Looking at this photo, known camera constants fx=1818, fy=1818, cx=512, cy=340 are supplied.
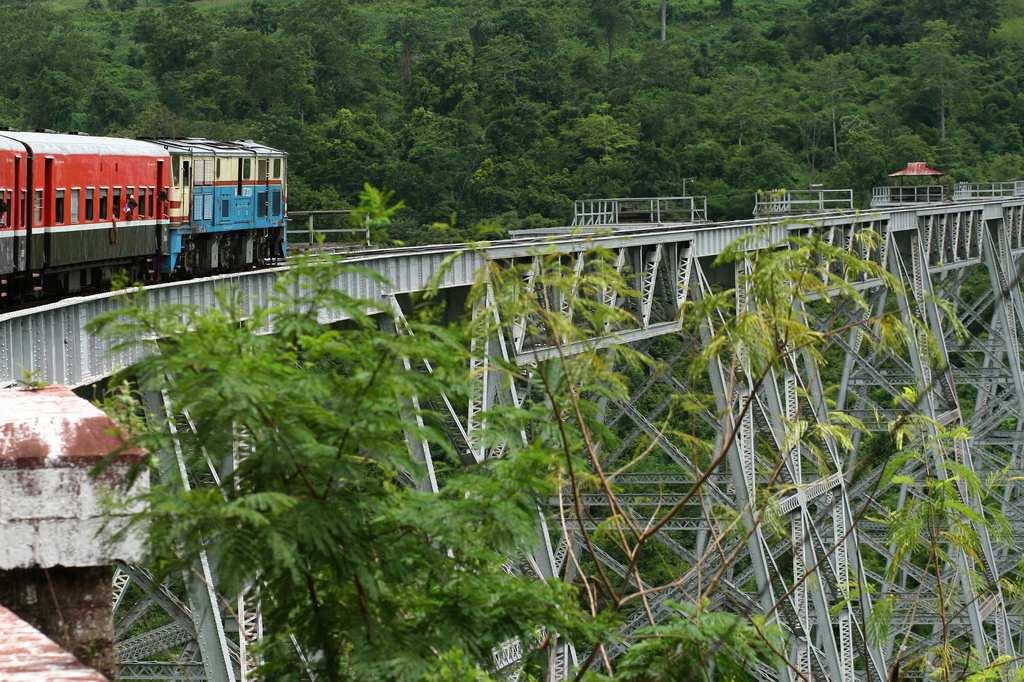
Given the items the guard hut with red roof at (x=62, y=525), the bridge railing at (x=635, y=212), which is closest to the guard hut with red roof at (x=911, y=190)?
the bridge railing at (x=635, y=212)

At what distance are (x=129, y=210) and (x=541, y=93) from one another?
6430 centimetres

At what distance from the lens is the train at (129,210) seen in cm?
2009

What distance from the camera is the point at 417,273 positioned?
20.4 meters

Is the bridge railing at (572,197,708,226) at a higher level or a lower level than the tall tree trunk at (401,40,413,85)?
lower

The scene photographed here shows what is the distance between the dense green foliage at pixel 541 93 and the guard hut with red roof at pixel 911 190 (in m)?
6.08

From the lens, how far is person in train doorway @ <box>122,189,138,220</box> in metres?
24.6

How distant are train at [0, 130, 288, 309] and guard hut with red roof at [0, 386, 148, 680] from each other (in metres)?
13.1

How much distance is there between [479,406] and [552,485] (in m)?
10.7

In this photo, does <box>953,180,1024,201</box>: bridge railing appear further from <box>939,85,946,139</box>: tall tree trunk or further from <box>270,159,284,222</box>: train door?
<box>939,85,946,139</box>: tall tree trunk

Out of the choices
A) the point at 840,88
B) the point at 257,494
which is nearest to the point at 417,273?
the point at 257,494

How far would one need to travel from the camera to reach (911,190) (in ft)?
216

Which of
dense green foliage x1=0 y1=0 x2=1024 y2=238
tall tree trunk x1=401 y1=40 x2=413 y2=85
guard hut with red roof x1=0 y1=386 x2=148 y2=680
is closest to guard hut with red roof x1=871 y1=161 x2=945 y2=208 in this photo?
dense green foliage x1=0 y1=0 x2=1024 y2=238

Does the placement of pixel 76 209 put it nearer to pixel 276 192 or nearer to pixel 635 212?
pixel 276 192

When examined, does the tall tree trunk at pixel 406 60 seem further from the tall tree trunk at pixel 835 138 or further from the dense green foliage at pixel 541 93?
the tall tree trunk at pixel 835 138
